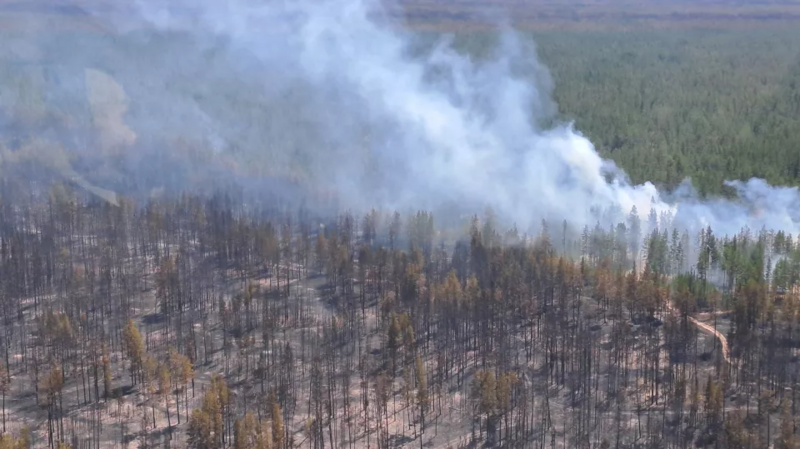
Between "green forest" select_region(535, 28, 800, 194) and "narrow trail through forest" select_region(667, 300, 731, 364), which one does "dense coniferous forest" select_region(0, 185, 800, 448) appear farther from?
"green forest" select_region(535, 28, 800, 194)

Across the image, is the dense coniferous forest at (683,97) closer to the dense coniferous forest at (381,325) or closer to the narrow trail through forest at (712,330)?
the dense coniferous forest at (381,325)

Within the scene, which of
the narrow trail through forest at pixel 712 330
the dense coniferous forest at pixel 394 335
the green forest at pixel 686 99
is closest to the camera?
the dense coniferous forest at pixel 394 335

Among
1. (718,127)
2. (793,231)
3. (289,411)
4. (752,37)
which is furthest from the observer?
(752,37)

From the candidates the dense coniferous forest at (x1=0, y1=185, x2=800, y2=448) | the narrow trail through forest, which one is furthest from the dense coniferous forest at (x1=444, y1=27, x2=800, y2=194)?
the narrow trail through forest

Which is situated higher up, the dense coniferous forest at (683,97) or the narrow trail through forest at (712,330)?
the dense coniferous forest at (683,97)

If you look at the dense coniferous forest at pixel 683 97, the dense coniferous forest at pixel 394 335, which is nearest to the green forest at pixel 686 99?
the dense coniferous forest at pixel 683 97

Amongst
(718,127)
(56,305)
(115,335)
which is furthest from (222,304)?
(718,127)

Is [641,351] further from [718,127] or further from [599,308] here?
[718,127]

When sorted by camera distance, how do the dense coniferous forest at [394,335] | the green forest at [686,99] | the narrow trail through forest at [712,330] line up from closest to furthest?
the dense coniferous forest at [394,335]
the narrow trail through forest at [712,330]
the green forest at [686,99]

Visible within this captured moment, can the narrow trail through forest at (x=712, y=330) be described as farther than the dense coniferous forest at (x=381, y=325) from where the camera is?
Yes
